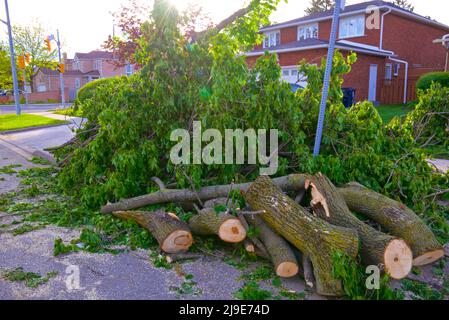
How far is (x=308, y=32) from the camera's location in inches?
1122

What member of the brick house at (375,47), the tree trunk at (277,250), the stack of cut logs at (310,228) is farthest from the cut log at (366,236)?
the brick house at (375,47)

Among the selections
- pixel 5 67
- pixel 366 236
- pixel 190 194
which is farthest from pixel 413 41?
pixel 5 67

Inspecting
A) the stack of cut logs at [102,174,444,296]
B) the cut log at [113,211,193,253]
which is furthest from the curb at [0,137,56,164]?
the stack of cut logs at [102,174,444,296]

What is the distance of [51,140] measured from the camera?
12289mm

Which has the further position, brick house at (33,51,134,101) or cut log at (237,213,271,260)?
brick house at (33,51,134,101)

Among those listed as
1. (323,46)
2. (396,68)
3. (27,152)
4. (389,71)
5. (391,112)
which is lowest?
(27,152)

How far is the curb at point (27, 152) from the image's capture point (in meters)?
9.38

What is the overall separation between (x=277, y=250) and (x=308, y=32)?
27366 mm

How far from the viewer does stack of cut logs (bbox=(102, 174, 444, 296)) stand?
3.38 m

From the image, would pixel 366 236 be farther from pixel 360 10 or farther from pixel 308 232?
pixel 360 10

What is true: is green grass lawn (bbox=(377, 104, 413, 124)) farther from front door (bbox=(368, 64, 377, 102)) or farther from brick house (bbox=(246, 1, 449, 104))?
front door (bbox=(368, 64, 377, 102))

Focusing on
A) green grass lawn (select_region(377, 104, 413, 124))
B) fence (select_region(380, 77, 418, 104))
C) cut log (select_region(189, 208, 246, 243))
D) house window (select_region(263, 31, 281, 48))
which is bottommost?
cut log (select_region(189, 208, 246, 243))
